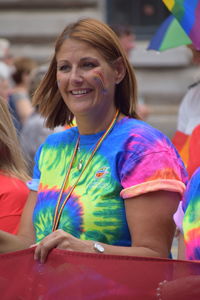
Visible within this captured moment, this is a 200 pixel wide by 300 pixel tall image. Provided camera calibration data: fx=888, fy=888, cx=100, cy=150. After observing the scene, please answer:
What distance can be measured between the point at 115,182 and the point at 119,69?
1.70 ft

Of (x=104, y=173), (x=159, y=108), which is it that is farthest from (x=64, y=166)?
(x=159, y=108)

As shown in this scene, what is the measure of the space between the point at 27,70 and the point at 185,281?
6.04m

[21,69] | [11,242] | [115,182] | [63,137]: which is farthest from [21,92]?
[115,182]

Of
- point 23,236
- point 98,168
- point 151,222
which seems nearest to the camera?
point 151,222

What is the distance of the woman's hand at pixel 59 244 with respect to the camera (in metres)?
2.83

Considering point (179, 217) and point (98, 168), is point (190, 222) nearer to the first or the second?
point (179, 217)

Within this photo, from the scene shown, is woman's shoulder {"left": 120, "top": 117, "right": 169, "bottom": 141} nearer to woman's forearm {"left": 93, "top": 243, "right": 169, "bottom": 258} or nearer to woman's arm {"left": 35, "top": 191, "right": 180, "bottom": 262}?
woman's arm {"left": 35, "top": 191, "right": 180, "bottom": 262}

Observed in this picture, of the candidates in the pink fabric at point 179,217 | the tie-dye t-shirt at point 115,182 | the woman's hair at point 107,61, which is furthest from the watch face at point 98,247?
the woman's hair at point 107,61

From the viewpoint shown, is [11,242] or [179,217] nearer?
[179,217]

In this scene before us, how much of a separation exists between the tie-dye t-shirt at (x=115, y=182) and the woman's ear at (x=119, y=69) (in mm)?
201

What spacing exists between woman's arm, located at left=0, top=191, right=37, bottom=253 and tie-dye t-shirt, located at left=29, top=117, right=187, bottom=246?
0.32 feet

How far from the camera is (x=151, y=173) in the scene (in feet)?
9.91

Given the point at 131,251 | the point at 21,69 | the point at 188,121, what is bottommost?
the point at 21,69

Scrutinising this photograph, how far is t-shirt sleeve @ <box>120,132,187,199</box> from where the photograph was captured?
9.84ft
